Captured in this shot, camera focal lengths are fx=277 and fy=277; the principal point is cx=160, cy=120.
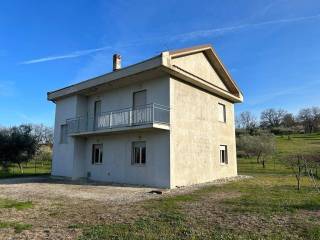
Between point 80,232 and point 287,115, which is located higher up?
point 287,115

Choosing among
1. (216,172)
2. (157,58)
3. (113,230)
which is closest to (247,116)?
(216,172)

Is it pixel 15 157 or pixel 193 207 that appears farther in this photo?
pixel 15 157

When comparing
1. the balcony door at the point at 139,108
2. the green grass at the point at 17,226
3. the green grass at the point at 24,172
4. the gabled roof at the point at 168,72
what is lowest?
the green grass at the point at 17,226

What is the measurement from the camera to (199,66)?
1784 cm

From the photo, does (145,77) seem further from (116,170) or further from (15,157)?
(15,157)

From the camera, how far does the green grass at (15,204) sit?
9.16 meters

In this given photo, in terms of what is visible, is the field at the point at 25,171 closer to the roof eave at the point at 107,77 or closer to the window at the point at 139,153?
the roof eave at the point at 107,77

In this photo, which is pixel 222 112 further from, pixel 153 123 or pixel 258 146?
pixel 258 146

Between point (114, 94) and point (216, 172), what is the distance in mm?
8539

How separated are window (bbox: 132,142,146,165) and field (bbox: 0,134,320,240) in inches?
218

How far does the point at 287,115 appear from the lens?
8781 cm

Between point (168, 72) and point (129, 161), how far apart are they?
5.68 m

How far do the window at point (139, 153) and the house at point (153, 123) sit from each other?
57mm

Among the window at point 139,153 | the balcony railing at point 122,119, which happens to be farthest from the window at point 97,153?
the window at point 139,153
